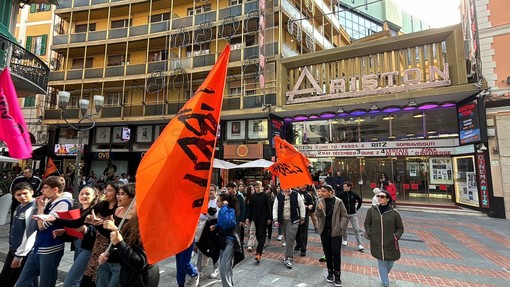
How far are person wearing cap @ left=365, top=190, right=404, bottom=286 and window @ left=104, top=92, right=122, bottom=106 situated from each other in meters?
23.4

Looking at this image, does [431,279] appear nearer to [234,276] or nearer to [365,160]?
[234,276]

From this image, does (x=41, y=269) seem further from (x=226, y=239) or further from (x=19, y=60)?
(x=19, y=60)

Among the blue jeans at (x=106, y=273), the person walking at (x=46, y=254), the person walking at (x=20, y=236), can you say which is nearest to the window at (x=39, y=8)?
the person walking at (x=20, y=236)

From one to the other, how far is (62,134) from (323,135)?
70.9ft

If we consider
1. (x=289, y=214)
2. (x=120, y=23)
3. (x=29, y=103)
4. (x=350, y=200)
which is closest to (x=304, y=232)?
(x=289, y=214)

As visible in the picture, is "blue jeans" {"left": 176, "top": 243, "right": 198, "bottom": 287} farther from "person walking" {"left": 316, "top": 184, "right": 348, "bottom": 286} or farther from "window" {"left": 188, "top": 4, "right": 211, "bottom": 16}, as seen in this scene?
"window" {"left": 188, "top": 4, "right": 211, "bottom": 16}

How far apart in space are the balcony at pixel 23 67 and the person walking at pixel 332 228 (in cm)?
1133

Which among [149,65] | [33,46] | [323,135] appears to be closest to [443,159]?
[323,135]

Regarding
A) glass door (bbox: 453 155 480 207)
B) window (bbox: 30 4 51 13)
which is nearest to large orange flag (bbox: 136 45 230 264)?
glass door (bbox: 453 155 480 207)

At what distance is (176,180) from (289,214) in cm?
443

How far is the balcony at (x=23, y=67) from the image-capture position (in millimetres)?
9656

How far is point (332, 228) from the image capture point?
5.28 metres

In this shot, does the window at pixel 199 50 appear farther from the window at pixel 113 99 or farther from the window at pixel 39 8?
the window at pixel 39 8

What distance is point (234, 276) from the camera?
5.53 meters
